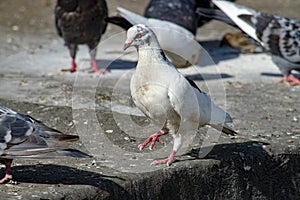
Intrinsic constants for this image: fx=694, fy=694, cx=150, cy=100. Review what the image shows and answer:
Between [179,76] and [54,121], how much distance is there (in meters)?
1.62

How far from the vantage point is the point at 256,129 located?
19.7 feet

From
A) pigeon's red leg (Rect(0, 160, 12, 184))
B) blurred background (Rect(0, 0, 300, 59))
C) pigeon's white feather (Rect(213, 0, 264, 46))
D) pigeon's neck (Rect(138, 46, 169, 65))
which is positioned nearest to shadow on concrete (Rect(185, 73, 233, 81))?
pigeon's white feather (Rect(213, 0, 264, 46))

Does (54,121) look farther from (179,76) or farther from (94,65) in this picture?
(94,65)

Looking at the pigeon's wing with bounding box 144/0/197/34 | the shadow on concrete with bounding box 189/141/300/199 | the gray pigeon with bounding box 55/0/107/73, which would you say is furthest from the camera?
the pigeon's wing with bounding box 144/0/197/34

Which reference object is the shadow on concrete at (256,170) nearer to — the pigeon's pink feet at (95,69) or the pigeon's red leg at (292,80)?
the pigeon's red leg at (292,80)

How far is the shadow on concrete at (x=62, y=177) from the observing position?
14.6 feet

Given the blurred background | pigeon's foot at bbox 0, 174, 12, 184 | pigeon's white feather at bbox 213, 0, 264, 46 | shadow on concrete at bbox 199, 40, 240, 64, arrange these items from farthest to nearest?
the blurred background, shadow on concrete at bbox 199, 40, 240, 64, pigeon's white feather at bbox 213, 0, 264, 46, pigeon's foot at bbox 0, 174, 12, 184

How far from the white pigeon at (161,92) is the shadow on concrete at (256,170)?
0.49 m

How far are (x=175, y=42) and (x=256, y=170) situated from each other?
2883 mm

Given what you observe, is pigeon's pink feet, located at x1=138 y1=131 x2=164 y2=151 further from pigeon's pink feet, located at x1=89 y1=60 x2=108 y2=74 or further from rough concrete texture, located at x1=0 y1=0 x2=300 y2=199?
pigeon's pink feet, located at x1=89 y1=60 x2=108 y2=74

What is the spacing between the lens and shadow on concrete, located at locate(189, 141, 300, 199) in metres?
5.21

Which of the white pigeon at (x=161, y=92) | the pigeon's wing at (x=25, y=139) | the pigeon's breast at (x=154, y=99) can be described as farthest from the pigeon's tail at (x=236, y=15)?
the pigeon's wing at (x=25, y=139)

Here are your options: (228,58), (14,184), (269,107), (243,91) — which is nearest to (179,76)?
(14,184)

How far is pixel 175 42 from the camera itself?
7898 millimetres
